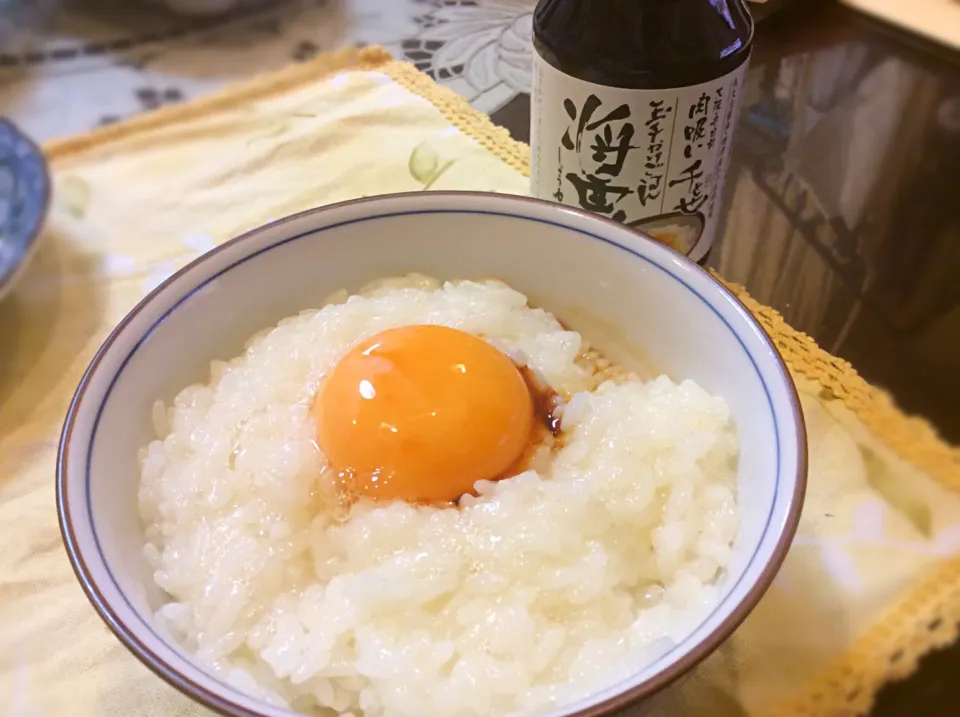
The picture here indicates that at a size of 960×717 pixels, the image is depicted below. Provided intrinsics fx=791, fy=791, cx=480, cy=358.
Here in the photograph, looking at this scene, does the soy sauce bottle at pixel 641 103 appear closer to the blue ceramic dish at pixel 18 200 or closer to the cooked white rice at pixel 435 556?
the cooked white rice at pixel 435 556

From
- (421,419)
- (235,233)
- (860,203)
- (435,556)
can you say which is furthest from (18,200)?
(860,203)

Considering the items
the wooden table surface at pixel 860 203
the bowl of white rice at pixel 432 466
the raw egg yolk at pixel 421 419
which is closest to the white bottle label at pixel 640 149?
the bowl of white rice at pixel 432 466

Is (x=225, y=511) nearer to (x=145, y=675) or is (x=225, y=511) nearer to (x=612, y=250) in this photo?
(x=145, y=675)

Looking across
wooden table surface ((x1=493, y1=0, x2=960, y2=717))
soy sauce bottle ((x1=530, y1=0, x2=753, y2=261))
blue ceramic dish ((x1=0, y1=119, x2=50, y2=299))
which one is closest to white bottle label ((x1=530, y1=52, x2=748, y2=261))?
soy sauce bottle ((x1=530, y1=0, x2=753, y2=261))

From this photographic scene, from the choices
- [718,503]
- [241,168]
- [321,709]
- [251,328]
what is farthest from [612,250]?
[241,168]

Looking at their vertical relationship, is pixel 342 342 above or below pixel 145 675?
above

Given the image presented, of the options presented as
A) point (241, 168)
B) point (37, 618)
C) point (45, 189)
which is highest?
point (45, 189)

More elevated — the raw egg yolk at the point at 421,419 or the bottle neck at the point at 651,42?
the bottle neck at the point at 651,42

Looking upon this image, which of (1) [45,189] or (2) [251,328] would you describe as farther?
(1) [45,189]
